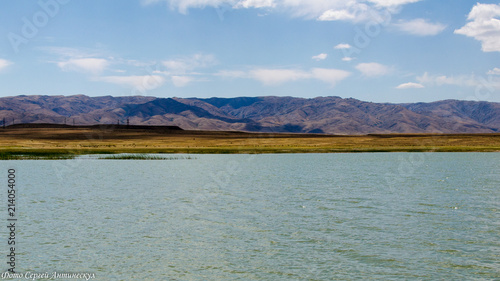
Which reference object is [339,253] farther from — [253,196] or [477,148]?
[477,148]

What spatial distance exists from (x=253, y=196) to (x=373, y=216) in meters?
13.6

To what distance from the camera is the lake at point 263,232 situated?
65.6ft

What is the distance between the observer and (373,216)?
31.4m

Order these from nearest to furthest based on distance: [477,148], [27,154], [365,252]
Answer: [365,252], [27,154], [477,148]

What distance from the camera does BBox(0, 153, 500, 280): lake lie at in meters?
20.0

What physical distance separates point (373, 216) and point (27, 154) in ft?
325

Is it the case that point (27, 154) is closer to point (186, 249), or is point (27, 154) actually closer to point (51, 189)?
point (51, 189)

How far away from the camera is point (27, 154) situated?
10950 centimetres

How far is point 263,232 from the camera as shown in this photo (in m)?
26.9

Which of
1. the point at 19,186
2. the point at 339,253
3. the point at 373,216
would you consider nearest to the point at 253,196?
the point at 373,216

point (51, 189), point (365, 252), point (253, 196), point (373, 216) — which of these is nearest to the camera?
point (365, 252)

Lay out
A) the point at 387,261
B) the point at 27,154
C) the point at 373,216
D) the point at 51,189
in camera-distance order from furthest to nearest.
Result: 1. the point at 27,154
2. the point at 51,189
3. the point at 373,216
4. the point at 387,261

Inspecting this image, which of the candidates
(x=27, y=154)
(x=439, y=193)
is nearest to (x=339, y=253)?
(x=439, y=193)

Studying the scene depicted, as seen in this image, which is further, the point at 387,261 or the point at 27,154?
the point at 27,154
